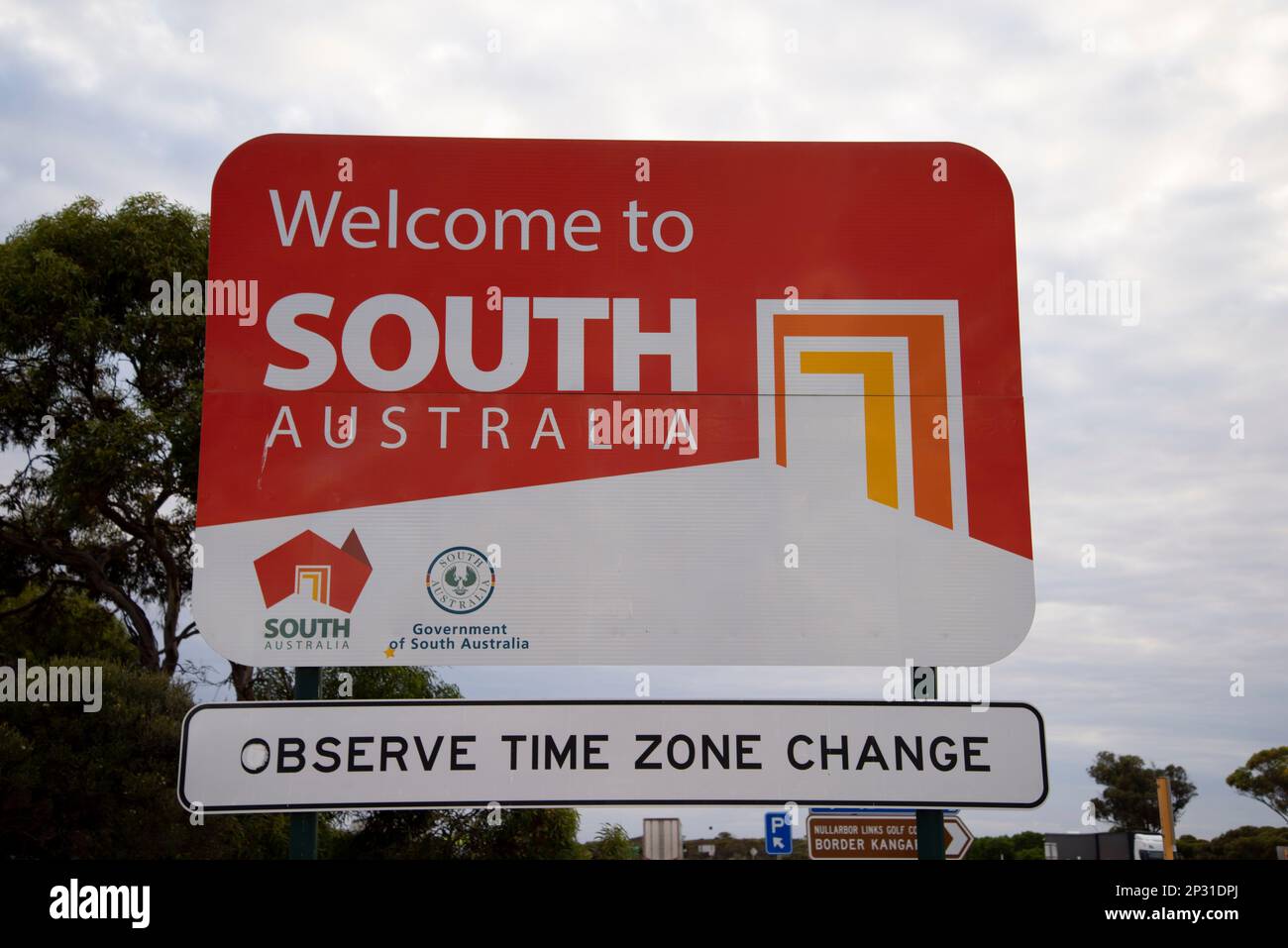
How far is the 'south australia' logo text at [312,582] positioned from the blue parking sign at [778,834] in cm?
257

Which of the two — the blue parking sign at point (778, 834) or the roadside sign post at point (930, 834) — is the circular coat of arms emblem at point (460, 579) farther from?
the roadside sign post at point (930, 834)

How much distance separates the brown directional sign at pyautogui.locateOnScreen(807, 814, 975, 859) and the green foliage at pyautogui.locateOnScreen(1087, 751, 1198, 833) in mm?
37742

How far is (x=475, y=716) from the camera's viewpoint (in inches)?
228

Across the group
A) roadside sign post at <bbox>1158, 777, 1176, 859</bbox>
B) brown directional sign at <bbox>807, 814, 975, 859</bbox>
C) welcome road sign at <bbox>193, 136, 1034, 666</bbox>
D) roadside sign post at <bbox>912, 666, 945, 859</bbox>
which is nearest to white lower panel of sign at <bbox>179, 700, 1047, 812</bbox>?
roadside sign post at <bbox>912, 666, 945, 859</bbox>

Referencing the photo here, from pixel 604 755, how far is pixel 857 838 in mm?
3028

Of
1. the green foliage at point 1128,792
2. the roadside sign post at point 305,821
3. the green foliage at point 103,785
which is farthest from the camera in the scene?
the green foliage at point 1128,792

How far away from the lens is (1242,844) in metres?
29.3

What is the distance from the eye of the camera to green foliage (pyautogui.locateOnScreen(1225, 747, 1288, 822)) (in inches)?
1321

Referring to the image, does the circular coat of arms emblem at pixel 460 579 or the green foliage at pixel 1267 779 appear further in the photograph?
the green foliage at pixel 1267 779

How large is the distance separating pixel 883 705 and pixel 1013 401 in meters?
1.93

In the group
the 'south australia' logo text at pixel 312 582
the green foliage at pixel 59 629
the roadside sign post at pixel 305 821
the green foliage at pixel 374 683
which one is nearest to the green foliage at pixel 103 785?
the green foliage at pixel 374 683

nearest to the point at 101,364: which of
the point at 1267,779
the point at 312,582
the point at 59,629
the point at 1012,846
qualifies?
the point at 59,629

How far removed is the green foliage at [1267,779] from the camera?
1321 inches
